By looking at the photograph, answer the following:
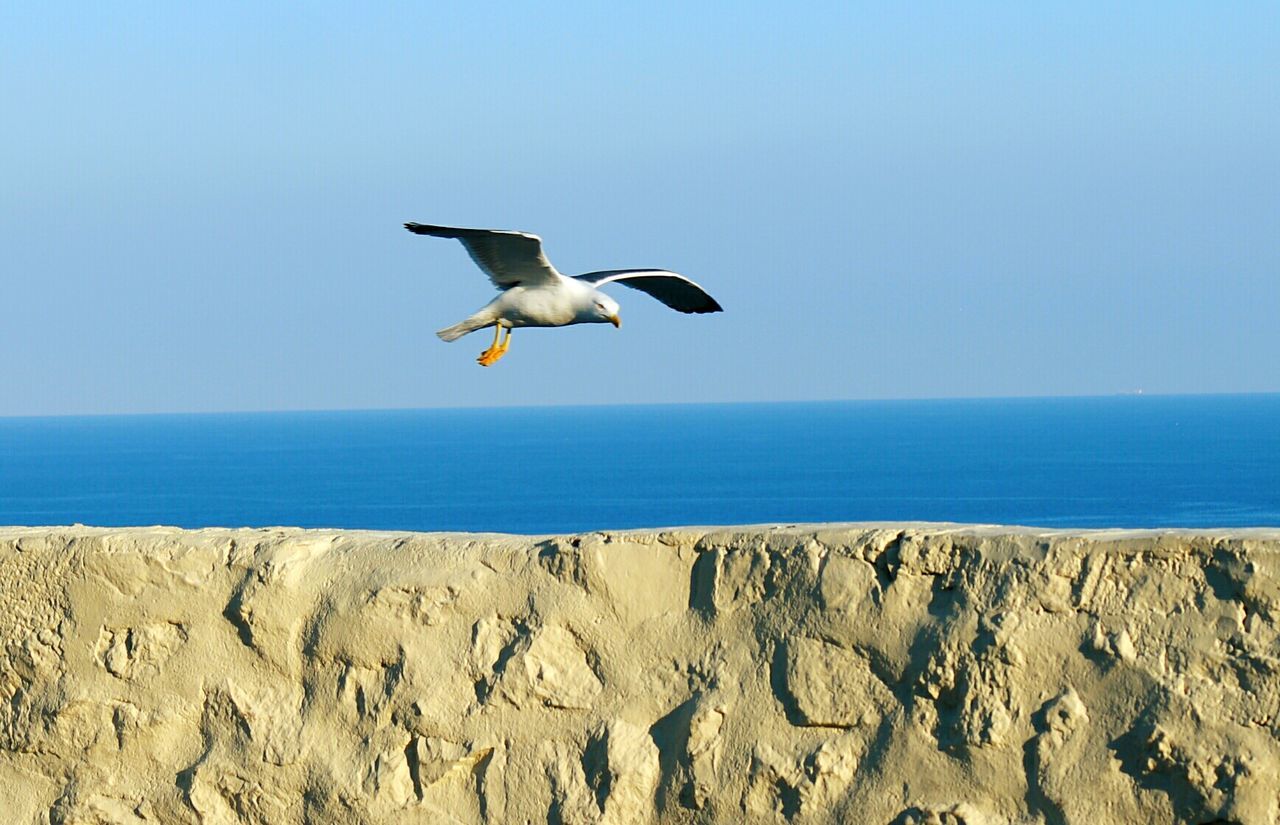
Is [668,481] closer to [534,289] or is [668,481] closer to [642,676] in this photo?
A: [534,289]

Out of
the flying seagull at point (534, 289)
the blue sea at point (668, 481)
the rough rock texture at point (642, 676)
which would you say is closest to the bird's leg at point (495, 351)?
the flying seagull at point (534, 289)

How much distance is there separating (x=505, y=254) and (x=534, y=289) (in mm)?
464

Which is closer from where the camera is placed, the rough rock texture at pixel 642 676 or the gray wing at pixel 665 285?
the rough rock texture at pixel 642 676

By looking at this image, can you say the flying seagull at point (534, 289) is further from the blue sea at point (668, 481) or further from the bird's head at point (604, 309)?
the blue sea at point (668, 481)

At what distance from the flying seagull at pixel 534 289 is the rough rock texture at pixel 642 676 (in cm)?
386

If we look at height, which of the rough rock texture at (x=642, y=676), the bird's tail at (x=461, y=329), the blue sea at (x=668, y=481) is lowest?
the blue sea at (x=668, y=481)

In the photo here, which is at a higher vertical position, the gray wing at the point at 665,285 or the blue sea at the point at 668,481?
the gray wing at the point at 665,285

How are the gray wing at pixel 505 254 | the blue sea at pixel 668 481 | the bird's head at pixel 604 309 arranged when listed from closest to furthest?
the gray wing at pixel 505 254
the bird's head at pixel 604 309
the blue sea at pixel 668 481

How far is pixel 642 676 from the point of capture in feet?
16.3

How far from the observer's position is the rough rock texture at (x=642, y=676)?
4.43m

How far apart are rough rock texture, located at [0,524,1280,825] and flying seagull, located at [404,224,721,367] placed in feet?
12.7

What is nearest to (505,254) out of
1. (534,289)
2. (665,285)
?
(534,289)

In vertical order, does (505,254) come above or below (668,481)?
above

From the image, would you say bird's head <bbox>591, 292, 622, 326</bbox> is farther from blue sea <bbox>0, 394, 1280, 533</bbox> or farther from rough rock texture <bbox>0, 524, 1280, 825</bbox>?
blue sea <bbox>0, 394, 1280, 533</bbox>
